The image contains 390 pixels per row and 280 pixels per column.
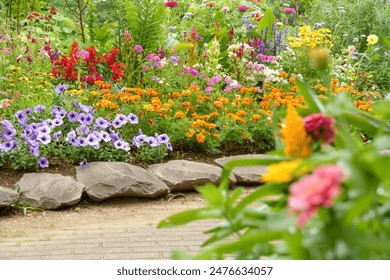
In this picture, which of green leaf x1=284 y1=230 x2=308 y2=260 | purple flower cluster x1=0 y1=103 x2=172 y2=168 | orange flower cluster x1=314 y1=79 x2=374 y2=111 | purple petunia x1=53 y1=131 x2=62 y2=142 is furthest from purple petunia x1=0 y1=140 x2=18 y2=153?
green leaf x1=284 y1=230 x2=308 y2=260

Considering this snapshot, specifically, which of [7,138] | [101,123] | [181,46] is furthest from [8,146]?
[181,46]

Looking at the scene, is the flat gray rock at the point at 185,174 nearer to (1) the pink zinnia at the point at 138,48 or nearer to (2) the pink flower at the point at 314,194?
(1) the pink zinnia at the point at 138,48

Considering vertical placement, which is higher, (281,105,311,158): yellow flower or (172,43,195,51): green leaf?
(281,105,311,158): yellow flower

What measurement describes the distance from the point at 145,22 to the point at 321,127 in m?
5.99

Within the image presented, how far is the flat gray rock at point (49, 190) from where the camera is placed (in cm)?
426

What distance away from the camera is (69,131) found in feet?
16.8

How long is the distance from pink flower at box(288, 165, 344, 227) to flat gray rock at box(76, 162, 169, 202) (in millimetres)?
3876

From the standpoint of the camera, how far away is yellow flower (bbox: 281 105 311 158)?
2.72ft

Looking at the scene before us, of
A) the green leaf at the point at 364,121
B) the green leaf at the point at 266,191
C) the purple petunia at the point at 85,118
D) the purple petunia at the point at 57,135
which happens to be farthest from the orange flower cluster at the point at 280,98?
the green leaf at the point at 266,191

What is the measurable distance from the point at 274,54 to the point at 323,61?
5593 mm

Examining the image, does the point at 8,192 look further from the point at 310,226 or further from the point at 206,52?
the point at 310,226

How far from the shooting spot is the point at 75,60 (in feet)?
19.7

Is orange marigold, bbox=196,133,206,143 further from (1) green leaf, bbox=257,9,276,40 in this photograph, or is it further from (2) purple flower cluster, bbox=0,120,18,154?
(1) green leaf, bbox=257,9,276,40

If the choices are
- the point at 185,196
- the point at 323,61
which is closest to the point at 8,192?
the point at 185,196
